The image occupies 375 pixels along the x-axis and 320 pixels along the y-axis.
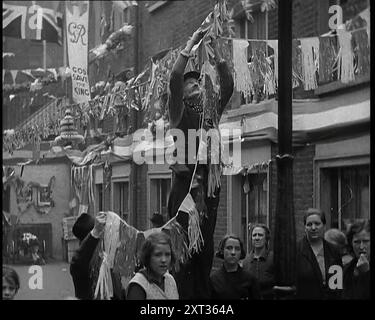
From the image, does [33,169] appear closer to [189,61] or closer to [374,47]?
[189,61]

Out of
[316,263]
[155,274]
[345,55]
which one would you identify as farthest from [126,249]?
[345,55]

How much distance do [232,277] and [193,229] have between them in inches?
11.3

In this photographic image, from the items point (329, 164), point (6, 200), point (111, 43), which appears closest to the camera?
point (329, 164)

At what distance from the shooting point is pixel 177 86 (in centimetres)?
411

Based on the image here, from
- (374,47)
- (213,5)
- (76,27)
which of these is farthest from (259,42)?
(76,27)

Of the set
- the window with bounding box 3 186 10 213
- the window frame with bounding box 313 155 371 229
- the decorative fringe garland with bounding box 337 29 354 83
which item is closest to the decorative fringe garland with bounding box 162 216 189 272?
the window frame with bounding box 313 155 371 229

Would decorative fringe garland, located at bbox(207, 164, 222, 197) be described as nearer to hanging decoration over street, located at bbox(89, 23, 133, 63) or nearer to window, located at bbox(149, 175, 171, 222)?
window, located at bbox(149, 175, 171, 222)

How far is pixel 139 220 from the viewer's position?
4133 mm

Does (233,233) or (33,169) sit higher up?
(33,169)

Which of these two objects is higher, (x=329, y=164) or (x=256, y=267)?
(x=329, y=164)

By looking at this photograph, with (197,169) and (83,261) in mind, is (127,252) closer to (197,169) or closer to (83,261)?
(83,261)

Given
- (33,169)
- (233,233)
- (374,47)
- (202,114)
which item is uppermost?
(374,47)

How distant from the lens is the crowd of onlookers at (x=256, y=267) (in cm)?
402
